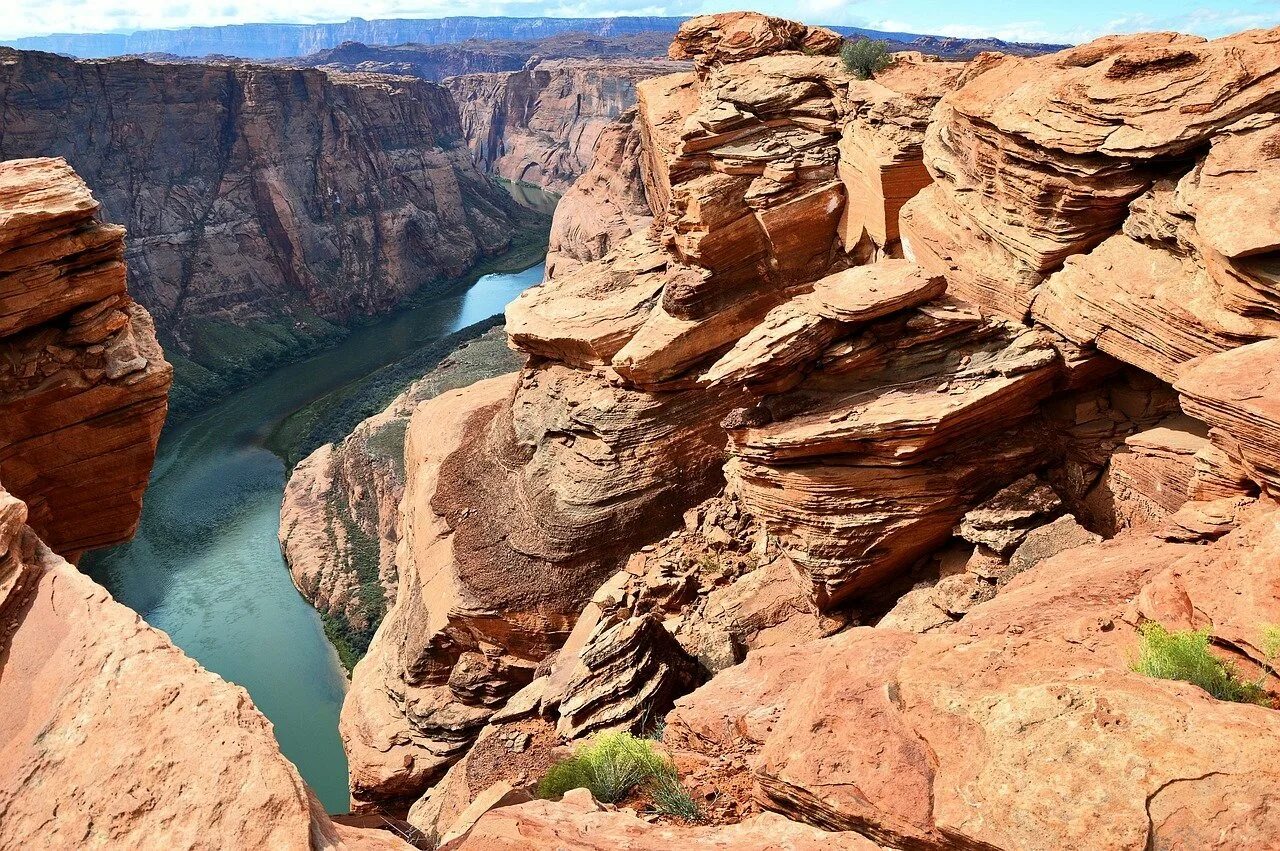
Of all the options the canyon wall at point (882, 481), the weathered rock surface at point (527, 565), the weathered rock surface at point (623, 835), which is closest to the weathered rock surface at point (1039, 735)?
the canyon wall at point (882, 481)

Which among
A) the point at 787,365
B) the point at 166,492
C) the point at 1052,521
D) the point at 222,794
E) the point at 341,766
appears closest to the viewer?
the point at 222,794

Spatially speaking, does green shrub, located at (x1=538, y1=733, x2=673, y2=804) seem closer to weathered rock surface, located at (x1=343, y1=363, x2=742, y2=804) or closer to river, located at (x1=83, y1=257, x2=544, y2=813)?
weathered rock surface, located at (x1=343, y1=363, x2=742, y2=804)

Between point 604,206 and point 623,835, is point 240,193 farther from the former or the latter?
point 623,835

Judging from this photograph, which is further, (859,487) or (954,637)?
(859,487)

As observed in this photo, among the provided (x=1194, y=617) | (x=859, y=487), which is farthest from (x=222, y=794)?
(x=859, y=487)

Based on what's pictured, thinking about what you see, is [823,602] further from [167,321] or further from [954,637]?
[167,321]

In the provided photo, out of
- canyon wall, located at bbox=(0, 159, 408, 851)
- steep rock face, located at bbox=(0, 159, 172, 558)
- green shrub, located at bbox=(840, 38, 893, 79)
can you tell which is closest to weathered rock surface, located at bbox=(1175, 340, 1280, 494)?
canyon wall, located at bbox=(0, 159, 408, 851)
